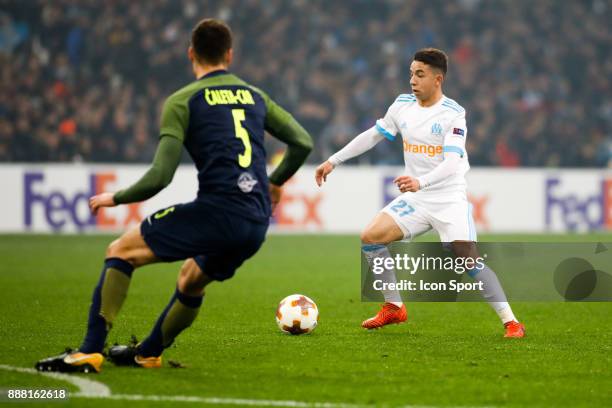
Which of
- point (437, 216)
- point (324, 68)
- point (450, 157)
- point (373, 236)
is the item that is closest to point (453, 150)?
point (450, 157)

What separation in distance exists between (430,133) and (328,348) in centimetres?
207

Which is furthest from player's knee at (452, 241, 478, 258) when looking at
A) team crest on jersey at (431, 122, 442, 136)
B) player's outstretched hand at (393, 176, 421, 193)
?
player's outstretched hand at (393, 176, 421, 193)

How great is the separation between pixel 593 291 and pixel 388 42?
15.5 meters

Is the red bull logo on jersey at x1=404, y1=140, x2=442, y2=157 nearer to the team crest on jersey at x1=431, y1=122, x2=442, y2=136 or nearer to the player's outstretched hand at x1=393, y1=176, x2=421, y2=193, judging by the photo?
the team crest on jersey at x1=431, y1=122, x2=442, y2=136

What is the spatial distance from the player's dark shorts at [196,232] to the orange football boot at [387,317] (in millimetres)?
3024

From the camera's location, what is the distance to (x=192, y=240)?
6082 mm

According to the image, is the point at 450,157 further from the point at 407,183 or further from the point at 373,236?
the point at 373,236

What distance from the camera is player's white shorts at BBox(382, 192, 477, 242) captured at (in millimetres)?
8719

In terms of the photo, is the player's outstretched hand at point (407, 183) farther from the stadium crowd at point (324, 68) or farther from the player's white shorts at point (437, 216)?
the stadium crowd at point (324, 68)

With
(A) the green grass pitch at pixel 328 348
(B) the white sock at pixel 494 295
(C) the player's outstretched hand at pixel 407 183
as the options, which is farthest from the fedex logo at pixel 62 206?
(C) the player's outstretched hand at pixel 407 183

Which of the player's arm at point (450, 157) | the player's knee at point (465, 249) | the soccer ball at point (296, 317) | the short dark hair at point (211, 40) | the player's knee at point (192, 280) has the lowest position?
the soccer ball at point (296, 317)

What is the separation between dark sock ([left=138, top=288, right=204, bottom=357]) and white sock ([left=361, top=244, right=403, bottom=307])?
275cm

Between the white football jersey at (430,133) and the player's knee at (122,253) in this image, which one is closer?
the player's knee at (122,253)

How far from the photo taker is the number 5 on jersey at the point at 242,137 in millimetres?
6141
